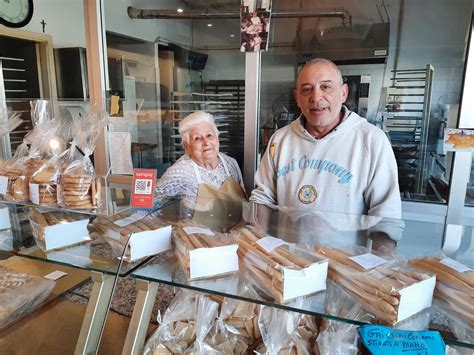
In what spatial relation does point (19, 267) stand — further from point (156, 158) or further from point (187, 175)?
point (156, 158)

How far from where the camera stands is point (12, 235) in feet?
3.92

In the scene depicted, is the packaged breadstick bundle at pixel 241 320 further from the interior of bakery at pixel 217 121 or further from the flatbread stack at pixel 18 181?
the flatbread stack at pixel 18 181

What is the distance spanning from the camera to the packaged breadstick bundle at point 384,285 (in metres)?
0.66

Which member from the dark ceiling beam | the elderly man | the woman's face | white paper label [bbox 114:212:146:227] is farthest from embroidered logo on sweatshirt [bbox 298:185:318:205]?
the dark ceiling beam

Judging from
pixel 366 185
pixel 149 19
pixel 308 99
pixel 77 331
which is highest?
pixel 149 19

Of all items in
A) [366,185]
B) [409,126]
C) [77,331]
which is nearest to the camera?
[77,331]

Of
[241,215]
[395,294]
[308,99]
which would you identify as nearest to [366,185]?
[308,99]

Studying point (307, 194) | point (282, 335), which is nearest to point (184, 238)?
point (282, 335)

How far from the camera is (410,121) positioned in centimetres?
221

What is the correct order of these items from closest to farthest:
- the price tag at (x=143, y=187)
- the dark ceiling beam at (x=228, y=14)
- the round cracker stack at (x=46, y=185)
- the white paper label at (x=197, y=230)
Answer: the white paper label at (x=197, y=230), the price tag at (x=143, y=187), the round cracker stack at (x=46, y=185), the dark ceiling beam at (x=228, y=14)

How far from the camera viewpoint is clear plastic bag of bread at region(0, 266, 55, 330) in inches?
45.0

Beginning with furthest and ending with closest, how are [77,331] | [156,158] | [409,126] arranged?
[156,158] → [409,126] → [77,331]

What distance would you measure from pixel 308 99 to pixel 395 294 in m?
1.04

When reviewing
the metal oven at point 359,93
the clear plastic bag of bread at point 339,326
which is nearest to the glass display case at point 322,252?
the clear plastic bag of bread at point 339,326
